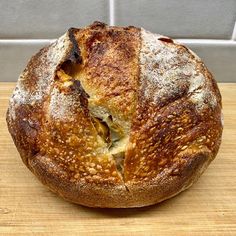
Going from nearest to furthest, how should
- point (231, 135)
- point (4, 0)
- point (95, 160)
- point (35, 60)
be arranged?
point (95, 160)
point (35, 60)
point (231, 135)
point (4, 0)

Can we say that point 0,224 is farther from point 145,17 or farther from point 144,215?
point 145,17

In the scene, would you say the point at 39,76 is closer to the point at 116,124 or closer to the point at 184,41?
the point at 116,124

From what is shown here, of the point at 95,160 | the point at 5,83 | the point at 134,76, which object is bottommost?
the point at 5,83

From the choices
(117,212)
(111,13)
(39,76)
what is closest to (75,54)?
(39,76)

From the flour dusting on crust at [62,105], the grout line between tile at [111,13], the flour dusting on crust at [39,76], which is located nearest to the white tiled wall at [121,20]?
the grout line between tile at [111,13]

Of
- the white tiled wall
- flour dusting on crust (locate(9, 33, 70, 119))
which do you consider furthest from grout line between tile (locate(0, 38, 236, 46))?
flour dusting on crust (locate(9, 33, 70, 119))

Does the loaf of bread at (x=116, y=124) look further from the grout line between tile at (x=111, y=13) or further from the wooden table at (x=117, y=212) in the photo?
the grout line between tile at (x=111, y=13)

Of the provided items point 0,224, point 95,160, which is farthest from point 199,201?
point 0,224
